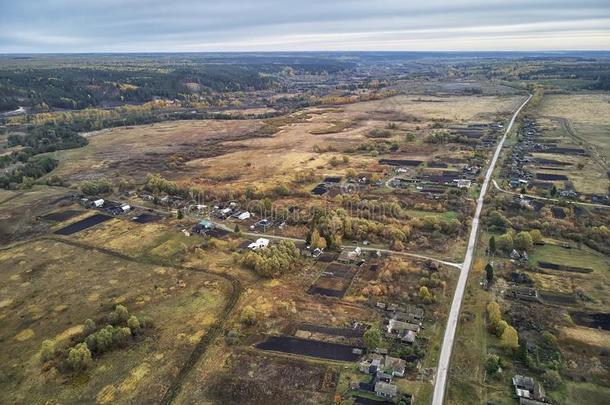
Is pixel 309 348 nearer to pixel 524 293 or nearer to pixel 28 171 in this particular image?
pixel 524 293

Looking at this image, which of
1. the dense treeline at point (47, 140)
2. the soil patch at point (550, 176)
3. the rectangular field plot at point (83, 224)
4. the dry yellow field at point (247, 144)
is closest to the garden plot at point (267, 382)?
the rectangular field plot at point (83, 224)

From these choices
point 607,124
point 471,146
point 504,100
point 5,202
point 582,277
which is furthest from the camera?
point 504,100

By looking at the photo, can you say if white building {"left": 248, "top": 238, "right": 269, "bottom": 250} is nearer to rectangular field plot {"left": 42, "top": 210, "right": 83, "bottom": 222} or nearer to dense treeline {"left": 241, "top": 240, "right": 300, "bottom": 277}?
dense treeline {"left": 241, "top": 240, "right": 300, "bottom": 277}

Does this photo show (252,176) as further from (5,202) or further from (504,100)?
(504,100)

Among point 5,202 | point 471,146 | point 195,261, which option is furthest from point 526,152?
point 5,202

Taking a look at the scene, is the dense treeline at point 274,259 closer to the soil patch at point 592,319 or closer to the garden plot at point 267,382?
the garden plot at point 267,382

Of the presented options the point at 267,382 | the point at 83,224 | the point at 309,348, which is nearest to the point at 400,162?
the point at 83,224
